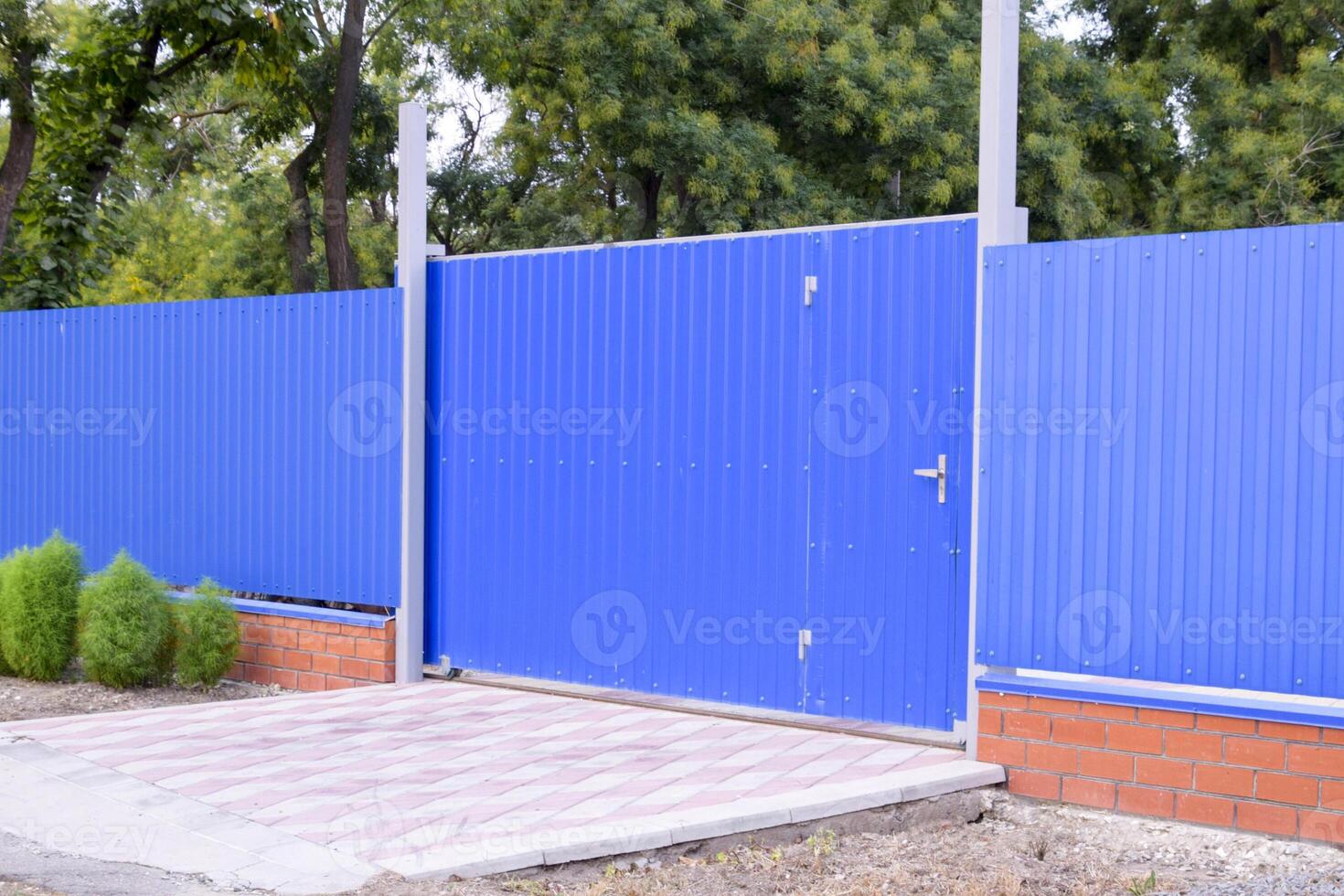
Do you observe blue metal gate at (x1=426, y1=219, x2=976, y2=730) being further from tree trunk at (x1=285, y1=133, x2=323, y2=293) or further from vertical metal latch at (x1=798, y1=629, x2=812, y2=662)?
tree trunk at (x1=285, y1=133, x2=323, y2=293)

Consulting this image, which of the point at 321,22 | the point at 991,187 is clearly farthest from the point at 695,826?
the point at 321,22

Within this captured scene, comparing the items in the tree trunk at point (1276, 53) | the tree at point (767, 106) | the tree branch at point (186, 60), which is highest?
the tree trunk at point (1276, 53)

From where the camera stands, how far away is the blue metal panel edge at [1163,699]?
14.4 feet

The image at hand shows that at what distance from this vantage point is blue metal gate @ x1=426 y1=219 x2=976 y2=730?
546cm

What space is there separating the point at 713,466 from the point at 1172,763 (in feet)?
7.39

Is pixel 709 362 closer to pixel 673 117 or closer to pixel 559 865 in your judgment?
pixel 559 865

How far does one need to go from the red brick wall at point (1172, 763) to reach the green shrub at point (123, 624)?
4188mm

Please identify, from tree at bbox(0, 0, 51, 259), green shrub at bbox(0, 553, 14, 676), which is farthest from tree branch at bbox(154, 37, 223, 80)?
green shrub at bbox(0, 553, 14, 676)

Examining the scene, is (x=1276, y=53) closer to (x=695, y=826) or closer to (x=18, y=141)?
(x=18, y=141)

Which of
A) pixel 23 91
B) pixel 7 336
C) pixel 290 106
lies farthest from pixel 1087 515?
pixel 290 106

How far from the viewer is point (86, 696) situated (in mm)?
6996

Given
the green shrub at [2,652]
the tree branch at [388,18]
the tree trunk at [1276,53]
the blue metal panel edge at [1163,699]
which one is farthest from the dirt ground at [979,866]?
the tree trunk at [1276,53]

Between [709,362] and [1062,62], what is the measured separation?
15.2m

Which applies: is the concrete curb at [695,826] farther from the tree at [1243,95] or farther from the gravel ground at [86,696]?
the tree at [1243,95]
